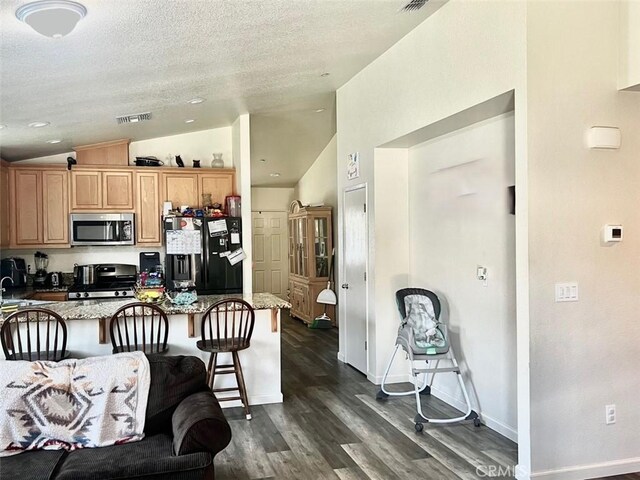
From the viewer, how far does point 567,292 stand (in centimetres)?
309

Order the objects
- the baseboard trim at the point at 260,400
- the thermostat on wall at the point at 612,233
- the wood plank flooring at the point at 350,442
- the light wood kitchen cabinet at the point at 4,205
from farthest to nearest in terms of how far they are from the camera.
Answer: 1. the light wood kitchen cabinet at the point at 4,205
2. the baseboard trim at the point at 260,400
3. the wood plank flooring at the point at 350,442
4. the thermostat on wall at the point at 612,233

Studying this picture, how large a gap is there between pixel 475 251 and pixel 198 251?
11.4 feet

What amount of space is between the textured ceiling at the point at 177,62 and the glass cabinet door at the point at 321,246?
2385 mm

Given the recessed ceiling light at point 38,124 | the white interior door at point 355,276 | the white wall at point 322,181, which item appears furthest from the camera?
the white wall at point 322,181

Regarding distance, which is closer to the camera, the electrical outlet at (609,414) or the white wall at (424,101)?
the white wall at (424,101)

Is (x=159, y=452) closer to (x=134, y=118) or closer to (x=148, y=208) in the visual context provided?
(x=134, y=118)

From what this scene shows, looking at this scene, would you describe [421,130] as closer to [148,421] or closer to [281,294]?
[148,421]

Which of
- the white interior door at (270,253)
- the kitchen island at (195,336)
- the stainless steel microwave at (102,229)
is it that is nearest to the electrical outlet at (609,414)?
the kitchen island at (195,336)

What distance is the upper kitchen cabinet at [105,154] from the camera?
6480 millimetres

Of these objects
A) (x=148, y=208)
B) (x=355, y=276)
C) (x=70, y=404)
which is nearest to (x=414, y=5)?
(x=355, y=276)

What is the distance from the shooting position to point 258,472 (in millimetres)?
3225

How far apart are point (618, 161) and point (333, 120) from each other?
4.69 meters

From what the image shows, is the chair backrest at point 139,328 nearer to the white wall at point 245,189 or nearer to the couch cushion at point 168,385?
the couch cushion at point 168,385

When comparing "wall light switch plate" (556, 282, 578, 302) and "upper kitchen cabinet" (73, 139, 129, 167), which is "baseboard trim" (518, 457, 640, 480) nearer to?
"wall light switch plate" (556, 282, 578, 302)
